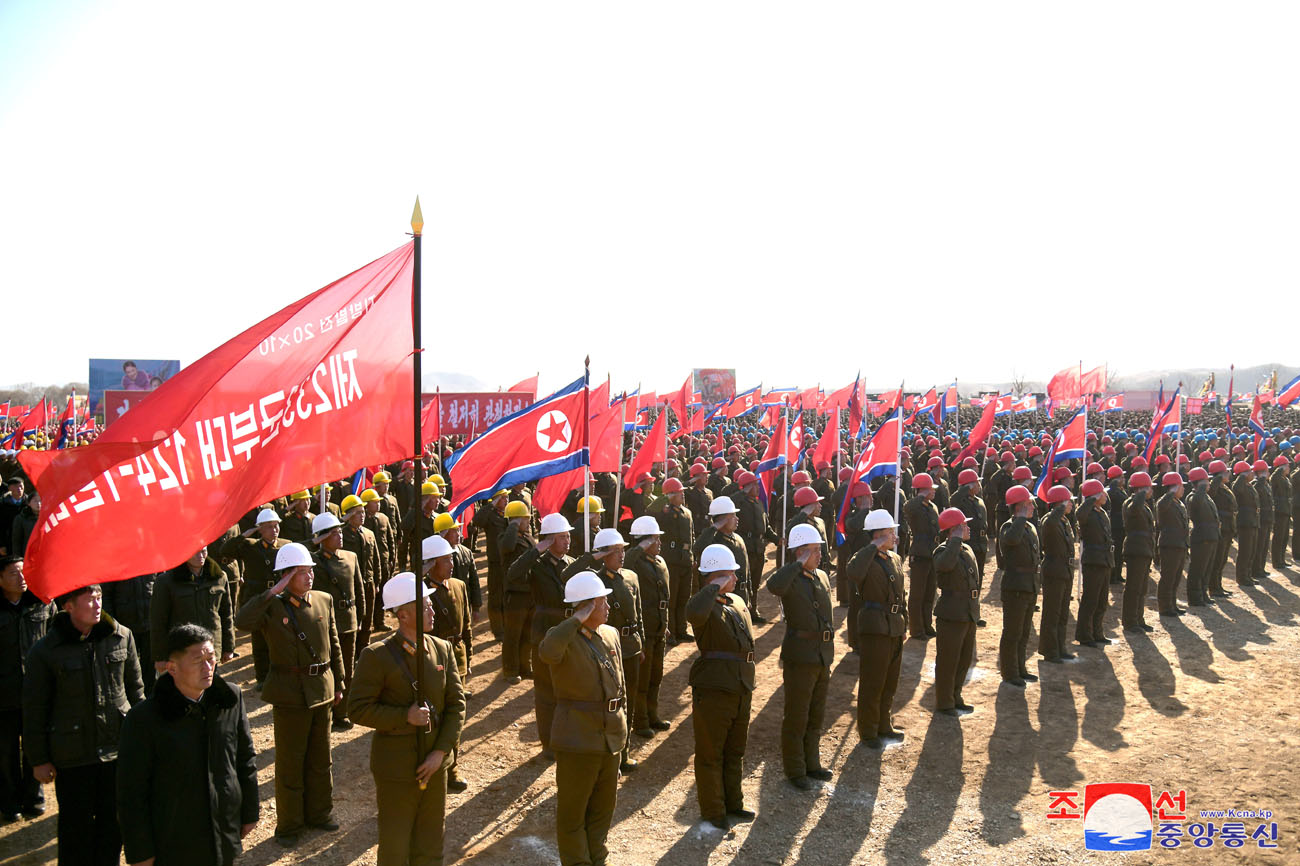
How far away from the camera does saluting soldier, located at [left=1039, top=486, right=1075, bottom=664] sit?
12.3m

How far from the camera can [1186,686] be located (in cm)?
1142

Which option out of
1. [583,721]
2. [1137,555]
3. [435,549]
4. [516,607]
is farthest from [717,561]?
[1137,555]

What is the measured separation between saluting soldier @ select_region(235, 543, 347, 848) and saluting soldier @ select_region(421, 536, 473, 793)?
112cm

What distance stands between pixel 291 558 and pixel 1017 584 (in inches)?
354

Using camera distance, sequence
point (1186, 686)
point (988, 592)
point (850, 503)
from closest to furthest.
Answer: point (1186, 686), point (850, 503), point (988, 592)

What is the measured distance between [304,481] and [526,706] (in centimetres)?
621

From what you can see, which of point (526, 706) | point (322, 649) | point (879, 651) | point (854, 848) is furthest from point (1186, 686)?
point (322, 649)

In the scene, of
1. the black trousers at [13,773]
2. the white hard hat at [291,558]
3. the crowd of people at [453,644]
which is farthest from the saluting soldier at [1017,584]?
the black trousers at [13,773]

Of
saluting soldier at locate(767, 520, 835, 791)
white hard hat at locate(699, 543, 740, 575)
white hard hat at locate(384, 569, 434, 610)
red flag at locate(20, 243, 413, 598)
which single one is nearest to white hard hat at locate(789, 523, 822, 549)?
saluting soldier at locate(767, 520, 835, 791)

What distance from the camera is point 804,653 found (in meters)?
8.24

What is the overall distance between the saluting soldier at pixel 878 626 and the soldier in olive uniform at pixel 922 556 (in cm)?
402

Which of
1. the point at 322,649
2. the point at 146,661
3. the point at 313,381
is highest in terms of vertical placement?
the point at 313,381

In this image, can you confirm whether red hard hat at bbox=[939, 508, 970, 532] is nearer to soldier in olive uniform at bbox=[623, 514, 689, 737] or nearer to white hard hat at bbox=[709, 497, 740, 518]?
white hard hat at bbox=[709, 497, 740, 518]

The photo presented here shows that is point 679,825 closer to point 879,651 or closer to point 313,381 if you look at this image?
point 879,651
